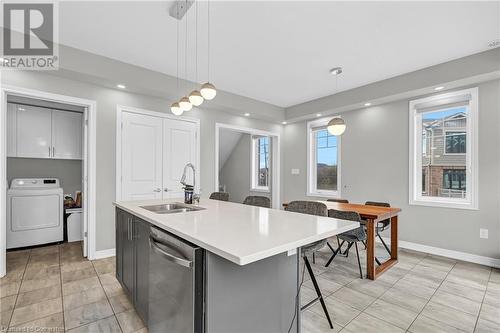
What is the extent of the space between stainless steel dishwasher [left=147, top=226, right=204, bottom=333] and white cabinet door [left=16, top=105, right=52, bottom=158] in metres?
3.83

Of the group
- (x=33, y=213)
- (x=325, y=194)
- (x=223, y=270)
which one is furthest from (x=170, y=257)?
(x=325, y=194)

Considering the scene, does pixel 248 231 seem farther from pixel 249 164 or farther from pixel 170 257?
pixel 249 164

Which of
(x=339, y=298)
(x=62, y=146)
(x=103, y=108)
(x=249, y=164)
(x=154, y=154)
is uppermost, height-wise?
(x=103, y=108)

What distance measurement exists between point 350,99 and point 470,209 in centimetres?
242

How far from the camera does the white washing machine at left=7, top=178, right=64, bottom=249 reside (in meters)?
3.65

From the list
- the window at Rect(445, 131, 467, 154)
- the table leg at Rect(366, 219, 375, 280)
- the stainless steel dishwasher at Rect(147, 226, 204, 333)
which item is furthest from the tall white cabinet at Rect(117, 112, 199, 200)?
the window at Rect(445, 131, 467, 154)

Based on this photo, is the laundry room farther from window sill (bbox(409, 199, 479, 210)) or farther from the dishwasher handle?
window sill (bbox(409, 199, 479, 210))

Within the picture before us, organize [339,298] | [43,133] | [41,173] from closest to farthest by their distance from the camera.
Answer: [339,298] → [43,133] → [41,173]

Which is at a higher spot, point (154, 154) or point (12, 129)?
point (12, 129)

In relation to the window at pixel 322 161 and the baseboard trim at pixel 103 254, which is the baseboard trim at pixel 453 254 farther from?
the baseboard trim at pixel 103 254

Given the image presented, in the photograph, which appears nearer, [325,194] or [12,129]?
[12,129]

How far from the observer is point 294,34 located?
261 centimetres

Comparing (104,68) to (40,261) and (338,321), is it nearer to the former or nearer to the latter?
(40,261)

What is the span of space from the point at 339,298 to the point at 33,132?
5.12 m
